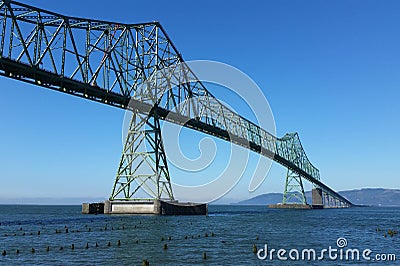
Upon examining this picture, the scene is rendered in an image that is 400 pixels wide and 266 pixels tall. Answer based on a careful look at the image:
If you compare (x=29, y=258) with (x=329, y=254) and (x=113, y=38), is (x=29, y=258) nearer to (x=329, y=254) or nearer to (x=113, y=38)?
(x=329, y=254)

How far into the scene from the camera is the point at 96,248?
3541cm

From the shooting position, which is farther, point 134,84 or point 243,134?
point 243,134

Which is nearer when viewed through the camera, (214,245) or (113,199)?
(214,245)

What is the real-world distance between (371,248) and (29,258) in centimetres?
2721

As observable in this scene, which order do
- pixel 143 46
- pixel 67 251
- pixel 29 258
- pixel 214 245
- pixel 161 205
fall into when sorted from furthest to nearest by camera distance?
pixel 143 46 < pixel 161 205 < pixel 214 245 < pixel 67 251 < pixel 29 258

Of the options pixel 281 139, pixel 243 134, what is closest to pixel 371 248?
pixel 243 134

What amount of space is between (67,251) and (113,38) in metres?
45.0

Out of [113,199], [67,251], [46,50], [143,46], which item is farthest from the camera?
[143,46]

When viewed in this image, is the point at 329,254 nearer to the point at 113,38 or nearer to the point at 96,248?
the point at 96,248

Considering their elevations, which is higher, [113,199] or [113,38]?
[113,38]

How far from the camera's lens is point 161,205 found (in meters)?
71.4

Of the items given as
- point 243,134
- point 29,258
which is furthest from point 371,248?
point 243,134

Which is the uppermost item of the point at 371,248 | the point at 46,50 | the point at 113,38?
the point at 113,38

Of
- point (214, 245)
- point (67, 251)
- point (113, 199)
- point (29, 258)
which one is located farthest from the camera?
point (113, 199)
